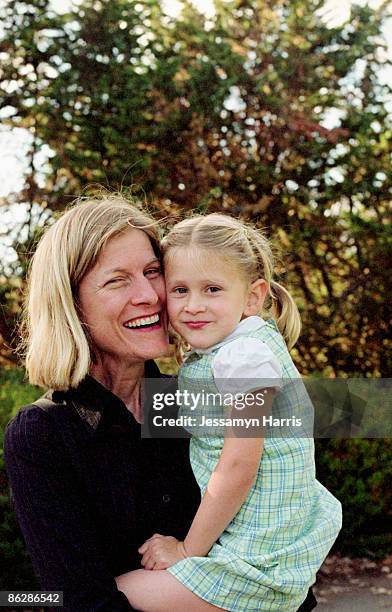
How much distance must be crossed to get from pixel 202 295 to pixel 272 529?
681 millimetres

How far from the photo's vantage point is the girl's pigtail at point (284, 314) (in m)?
2.66

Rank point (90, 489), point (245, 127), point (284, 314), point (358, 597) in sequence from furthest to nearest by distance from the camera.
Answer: point (245, 127)
point (358, 597)
point (284, 314)
point (90, 489)

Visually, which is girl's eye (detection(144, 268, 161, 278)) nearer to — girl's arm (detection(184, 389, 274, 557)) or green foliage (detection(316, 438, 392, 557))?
girl's arm (detection(184, 389, 274, 557))

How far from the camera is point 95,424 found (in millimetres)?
2219

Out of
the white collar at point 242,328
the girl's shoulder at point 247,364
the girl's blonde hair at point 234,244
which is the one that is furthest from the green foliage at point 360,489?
the girl's shoulder at point 247,364

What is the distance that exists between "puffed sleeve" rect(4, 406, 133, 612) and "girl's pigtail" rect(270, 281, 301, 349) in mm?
886

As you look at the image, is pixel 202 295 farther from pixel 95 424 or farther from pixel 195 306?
pixel 95 424

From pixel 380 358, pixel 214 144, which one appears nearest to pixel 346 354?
pixel 380 358

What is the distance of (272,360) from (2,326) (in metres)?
4.08

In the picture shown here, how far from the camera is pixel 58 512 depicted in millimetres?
2043

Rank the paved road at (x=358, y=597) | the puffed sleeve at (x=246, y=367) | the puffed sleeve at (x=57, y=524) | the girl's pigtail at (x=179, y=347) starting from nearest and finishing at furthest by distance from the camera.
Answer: the puffed sleeve at (x=57, y=524) → the puffed sleeve at (x=246, y=367) → the girl's pigtail at (x=179, y=347) → the paved road at (x=358, y=597)

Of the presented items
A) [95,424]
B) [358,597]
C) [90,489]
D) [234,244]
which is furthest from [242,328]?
[358,597]

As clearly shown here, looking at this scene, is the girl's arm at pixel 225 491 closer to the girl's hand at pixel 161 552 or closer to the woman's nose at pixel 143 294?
the girl's hand at pixel 161 552

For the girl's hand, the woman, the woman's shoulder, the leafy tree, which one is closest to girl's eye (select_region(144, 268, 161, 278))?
the woman
